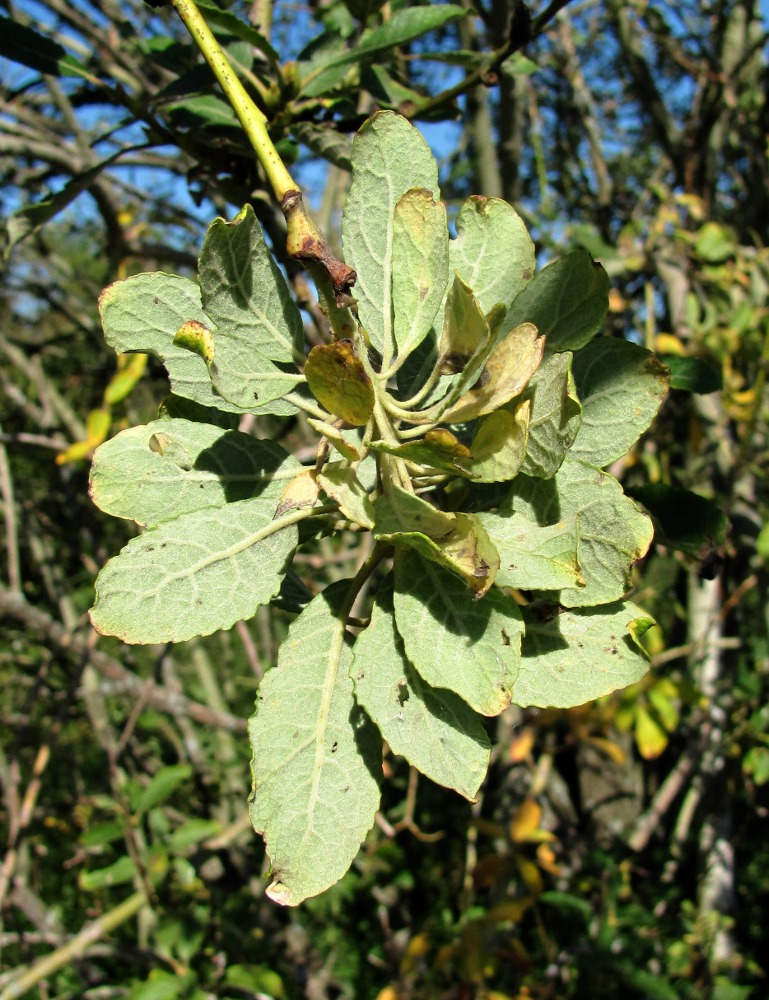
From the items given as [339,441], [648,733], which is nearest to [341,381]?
[339,441]

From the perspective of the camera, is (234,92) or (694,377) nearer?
(234,92)

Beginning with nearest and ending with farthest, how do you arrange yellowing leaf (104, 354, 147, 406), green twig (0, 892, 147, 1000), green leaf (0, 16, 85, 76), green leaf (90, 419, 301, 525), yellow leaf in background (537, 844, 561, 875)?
green leaf (90, 419, 301, 525) → green leaf (0, 16, 85, 76) → green twig (0, 892, 147, 1000) → yellowing leaf (104, 354, 147, 406) → yellow leaf in background (537, 844, 561, 875)

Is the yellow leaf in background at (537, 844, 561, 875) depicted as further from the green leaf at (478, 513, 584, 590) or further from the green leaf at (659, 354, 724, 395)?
the green leaf at (478, 513, 584, 590)

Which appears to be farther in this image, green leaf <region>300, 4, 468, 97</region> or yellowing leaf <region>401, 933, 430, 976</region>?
yellowing leaf <region>401, 933, 430, 976</region>

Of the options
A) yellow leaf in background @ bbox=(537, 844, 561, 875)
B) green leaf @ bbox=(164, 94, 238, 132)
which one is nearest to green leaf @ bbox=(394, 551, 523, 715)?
green leaf @ bbox=(164, 94, 238, 132)

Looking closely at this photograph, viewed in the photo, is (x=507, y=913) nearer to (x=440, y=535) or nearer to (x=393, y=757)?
(x=393, y=757)

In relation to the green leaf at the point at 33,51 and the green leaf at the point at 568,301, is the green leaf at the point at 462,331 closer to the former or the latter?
the green leaf at the point at 568,301
